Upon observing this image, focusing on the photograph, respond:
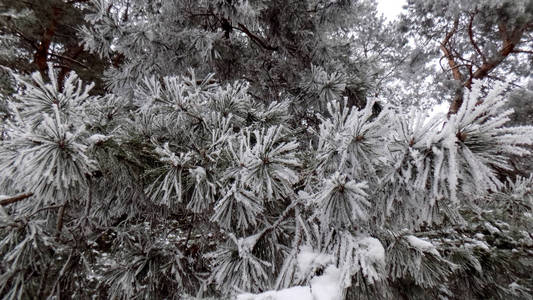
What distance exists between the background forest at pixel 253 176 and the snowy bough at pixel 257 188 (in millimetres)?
10


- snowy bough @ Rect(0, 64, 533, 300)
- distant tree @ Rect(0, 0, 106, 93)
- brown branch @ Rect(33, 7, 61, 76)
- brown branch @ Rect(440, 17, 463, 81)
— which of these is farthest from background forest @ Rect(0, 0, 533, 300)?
brown branch @ Rect(33, 7, 61, 76)

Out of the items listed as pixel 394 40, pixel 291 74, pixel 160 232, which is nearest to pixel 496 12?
pixel 394 40

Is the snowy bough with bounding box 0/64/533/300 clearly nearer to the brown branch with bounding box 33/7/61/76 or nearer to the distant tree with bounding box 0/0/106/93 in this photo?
the distant tree with bounding box 0/0/106/93

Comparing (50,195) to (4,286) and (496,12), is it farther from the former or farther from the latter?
(496,12)

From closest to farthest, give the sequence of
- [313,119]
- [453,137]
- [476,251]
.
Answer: [453,137] < [476,251] < [313,119]

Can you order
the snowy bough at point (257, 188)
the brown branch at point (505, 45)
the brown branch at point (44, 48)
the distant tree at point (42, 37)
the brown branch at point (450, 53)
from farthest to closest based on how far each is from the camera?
the brown branch at point (450, 53), the brown branch at point (44, 48), the brown branch at point (505, 45), the distant tree at point (42, 37), the snowy bough at point (257, 188)

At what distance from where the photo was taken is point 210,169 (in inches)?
62.1

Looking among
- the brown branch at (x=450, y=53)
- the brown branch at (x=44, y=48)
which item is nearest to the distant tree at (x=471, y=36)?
the brown branch at (x=450, y=53)

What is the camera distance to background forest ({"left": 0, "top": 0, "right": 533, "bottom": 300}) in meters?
1.06

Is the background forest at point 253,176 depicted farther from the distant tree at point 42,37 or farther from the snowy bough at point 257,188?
the distant tree at point 42,37

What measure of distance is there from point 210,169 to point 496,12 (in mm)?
5964

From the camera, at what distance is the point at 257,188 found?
1228mm

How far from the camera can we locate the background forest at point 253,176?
1.06m

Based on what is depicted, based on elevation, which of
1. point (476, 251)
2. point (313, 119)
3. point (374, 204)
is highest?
point (313, 119)
